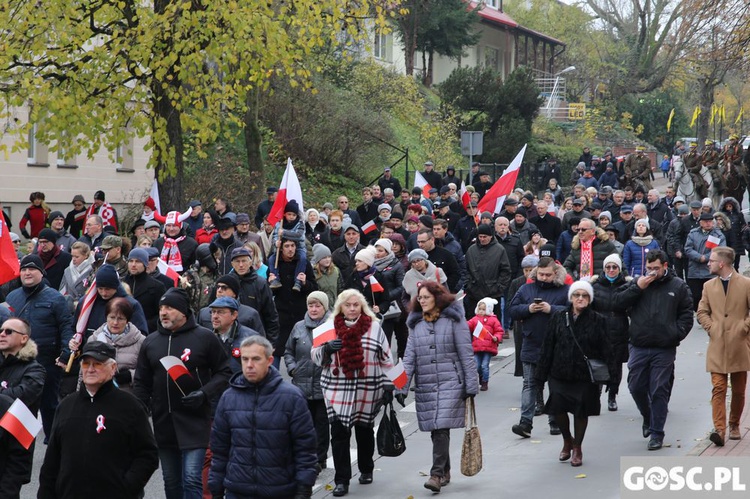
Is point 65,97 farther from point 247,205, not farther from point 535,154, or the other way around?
point 535,154

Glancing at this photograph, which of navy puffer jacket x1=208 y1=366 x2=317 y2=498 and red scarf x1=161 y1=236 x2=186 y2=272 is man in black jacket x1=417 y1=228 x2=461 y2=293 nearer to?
red scarf x1=161 y1=236 x2=186 y2=272

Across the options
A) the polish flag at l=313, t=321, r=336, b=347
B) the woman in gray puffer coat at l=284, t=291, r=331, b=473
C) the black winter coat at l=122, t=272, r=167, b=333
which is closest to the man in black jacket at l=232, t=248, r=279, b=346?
the black winter coat at l=122, t=272, r=167, b=333

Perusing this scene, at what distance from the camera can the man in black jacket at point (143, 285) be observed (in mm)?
12133

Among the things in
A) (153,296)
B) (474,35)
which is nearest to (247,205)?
(153,296)

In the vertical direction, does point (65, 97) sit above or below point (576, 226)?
above

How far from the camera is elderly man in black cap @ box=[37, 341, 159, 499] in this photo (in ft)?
22.6

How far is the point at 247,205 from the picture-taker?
3017 centimetres

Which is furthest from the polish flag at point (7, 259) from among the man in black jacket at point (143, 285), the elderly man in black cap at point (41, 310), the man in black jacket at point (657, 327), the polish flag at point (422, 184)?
the polish flag at point (422, 184)

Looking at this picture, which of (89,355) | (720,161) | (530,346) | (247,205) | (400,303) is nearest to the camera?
(89,355)

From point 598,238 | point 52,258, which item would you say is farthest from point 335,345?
point 598,238

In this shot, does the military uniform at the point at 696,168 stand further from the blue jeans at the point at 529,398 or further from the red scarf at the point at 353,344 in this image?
the red scarf at the point at 353,344

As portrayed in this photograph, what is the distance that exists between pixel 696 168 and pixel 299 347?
2226 centimetres

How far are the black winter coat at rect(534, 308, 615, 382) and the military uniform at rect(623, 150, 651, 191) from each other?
2302 centimetres

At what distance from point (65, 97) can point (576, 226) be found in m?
8.46
